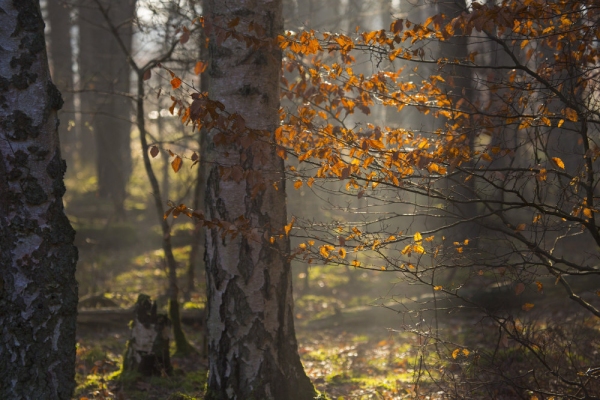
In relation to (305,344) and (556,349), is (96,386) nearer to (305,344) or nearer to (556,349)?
(305,344)

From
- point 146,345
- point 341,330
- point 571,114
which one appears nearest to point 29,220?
point 146,345

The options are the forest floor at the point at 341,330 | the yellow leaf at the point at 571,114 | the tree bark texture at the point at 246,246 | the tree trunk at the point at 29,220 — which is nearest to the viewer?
the tree trunk at the point at 29,220

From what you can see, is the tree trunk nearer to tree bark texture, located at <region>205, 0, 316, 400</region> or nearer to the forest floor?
tree bark texture, located at <region>205, 0, 316, 400</region>

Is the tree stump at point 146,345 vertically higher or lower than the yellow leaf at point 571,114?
lower

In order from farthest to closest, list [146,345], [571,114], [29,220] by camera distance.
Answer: [146,345], [571,114], [29,220]

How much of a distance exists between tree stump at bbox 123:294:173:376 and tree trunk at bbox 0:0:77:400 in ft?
7.13

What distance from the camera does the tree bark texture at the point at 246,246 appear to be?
4289mm

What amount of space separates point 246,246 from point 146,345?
6.93ft

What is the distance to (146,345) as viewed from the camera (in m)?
5.65

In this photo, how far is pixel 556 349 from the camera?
16.2 feet

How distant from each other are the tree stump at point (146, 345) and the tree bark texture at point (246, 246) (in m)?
1.50

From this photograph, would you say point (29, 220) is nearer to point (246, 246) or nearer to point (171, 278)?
point (246, 246)

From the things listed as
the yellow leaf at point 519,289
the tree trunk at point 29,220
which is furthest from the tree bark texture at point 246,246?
the yellow leaf at point 519,289

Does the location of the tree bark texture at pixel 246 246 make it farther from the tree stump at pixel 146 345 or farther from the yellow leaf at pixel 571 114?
the yellow leaf at pixel 571 114
